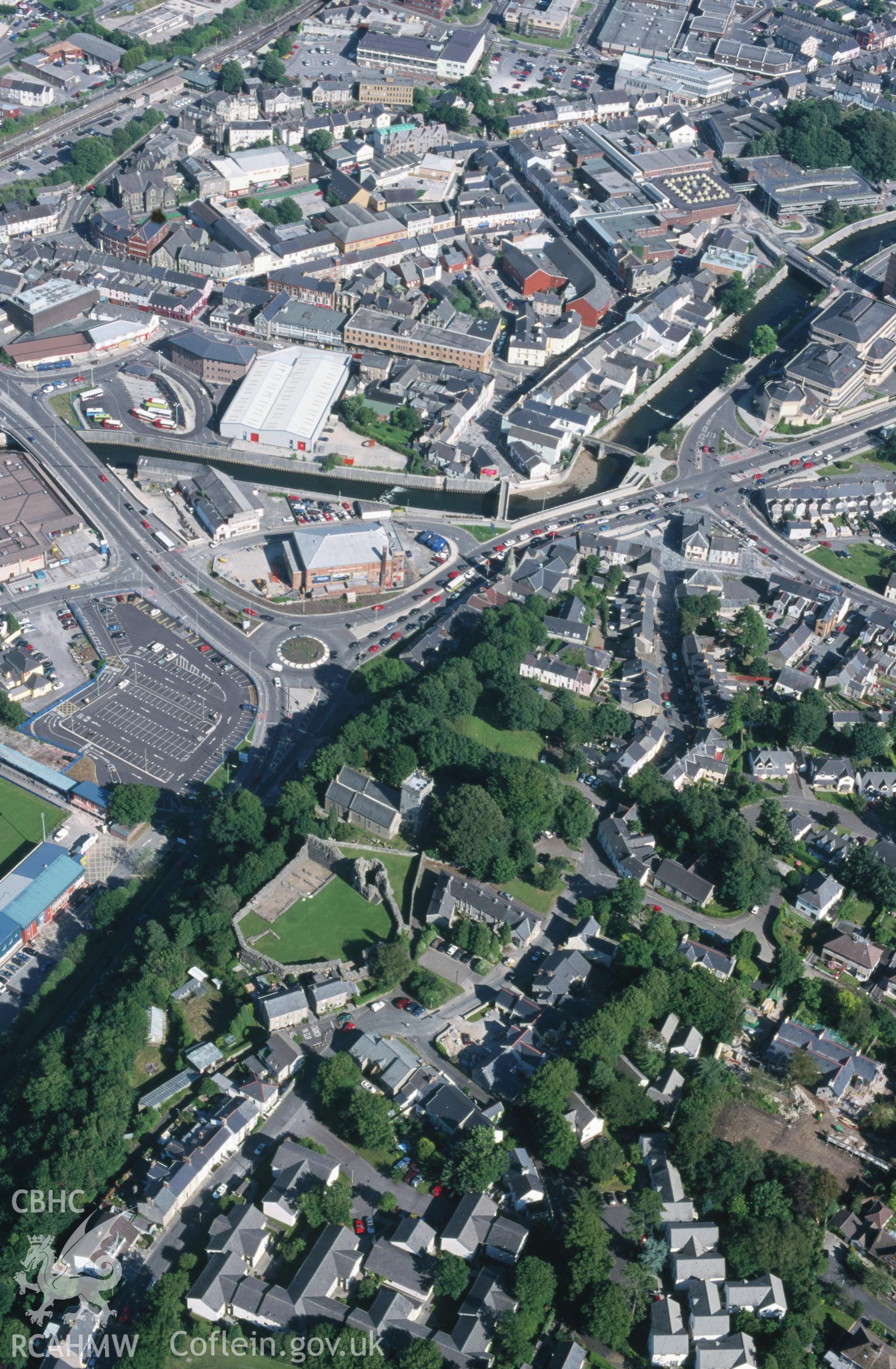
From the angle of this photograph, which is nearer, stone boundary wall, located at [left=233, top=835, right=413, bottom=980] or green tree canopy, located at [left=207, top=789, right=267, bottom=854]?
stone boundary wall, located at [left=233, top=835, right=413, bottom=980]

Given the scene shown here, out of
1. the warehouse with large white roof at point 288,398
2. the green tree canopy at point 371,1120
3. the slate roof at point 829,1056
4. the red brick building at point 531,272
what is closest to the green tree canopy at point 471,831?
the green tree canopy at point 371,1120

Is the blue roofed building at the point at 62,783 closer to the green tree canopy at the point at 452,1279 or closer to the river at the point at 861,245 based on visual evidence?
the green tree canopy at the point at 452,1279

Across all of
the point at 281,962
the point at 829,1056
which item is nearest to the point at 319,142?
the point at 281,962

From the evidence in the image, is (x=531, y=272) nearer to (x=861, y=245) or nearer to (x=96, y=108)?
(x=861, y=245)

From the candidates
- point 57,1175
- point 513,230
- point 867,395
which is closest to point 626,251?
point 513,230

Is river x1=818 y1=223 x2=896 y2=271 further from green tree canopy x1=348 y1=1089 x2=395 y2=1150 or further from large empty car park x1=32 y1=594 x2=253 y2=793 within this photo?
green tree canopy x1=348 y1=1089 x2=395 y2=1150

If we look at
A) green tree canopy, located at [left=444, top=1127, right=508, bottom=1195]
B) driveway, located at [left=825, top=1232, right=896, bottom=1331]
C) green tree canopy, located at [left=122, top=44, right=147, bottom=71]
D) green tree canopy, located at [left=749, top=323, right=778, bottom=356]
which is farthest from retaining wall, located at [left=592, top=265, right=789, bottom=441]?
green tree canopy, located at [left=122, top=44, right=147, bottom=71]
